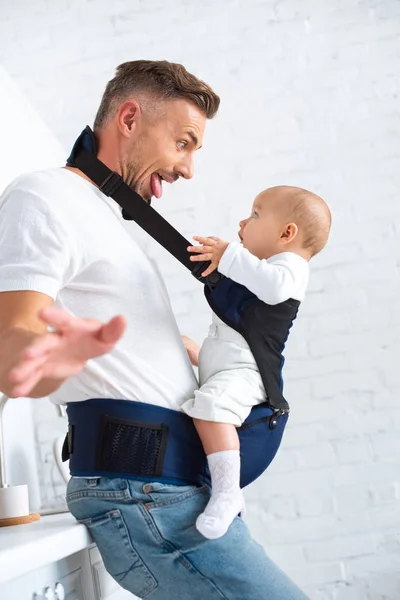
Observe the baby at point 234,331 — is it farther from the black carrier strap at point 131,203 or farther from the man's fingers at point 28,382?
the man's fingers at point 28,382

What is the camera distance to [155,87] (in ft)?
6.20

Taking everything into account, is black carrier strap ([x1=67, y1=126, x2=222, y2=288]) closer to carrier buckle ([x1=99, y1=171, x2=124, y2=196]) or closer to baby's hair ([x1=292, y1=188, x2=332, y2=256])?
carrier buckle ([x1=99, y1=171, x2=124, y2=196])

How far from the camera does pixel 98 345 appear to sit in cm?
90

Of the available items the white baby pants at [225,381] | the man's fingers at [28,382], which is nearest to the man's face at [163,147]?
the white baby pants at [225,381]

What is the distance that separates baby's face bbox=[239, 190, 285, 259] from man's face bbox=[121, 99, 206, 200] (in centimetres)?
25

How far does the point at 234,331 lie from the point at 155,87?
636 mm

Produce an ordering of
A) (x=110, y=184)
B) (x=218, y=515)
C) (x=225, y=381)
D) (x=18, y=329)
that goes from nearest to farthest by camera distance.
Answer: (x=18, y=329), (x=218, y=515), (x=225, y=381), (x=110, y=184)

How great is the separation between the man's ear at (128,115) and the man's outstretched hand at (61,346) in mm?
1027

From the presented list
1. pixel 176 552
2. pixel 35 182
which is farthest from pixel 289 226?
pixel 176 552

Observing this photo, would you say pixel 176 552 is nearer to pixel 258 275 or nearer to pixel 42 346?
pixel 258 275

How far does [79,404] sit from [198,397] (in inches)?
9.3

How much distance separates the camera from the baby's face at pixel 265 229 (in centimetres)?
200

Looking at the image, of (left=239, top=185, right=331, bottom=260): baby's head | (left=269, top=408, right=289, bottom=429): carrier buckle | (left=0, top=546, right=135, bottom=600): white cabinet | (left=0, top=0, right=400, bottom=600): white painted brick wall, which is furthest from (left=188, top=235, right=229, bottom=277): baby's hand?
(left=0, top=0, right=400, bottom=600): white painted brick wall

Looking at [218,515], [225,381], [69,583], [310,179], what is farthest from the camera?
[310,179]
